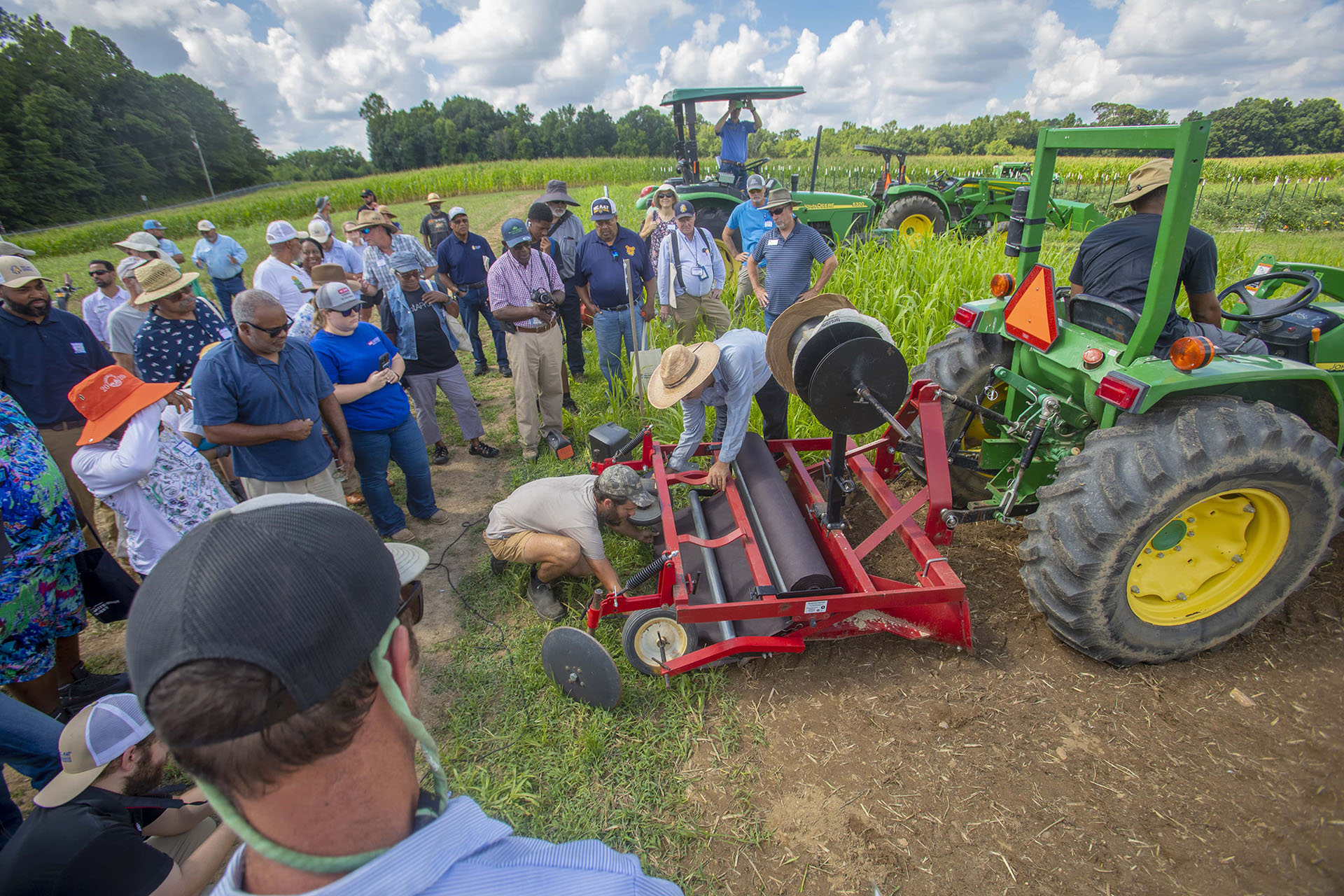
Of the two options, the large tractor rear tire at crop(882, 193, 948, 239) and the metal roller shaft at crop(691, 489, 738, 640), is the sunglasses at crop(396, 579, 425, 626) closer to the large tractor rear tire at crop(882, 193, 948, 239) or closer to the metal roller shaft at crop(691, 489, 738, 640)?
the metal roller shaft at crop(691, 489, 738, 640)

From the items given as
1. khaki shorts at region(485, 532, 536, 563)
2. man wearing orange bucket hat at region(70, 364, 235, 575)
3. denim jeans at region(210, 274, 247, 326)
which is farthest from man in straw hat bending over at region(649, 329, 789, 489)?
denim jeans at region(210, 274, 247, 326)

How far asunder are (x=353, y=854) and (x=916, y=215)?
1205 centimetres

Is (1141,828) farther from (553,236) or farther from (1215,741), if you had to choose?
(553,236)

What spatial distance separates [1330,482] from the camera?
253 cm

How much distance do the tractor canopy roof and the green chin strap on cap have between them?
9.64 meters

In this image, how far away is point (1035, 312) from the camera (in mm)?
3092

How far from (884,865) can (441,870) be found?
2038 millimetres

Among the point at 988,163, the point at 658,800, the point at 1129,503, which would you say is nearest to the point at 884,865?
the point at 658,800

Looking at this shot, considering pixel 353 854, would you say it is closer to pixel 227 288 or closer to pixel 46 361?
pixel 46 361

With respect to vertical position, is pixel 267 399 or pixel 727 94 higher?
pixel 727 94

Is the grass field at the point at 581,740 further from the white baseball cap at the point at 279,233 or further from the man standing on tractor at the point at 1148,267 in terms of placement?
the white baseball cap at the point at 279,233

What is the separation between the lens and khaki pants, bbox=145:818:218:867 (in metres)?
2.07

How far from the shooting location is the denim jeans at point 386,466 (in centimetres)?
411

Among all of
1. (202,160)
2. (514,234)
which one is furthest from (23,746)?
(202,160)
